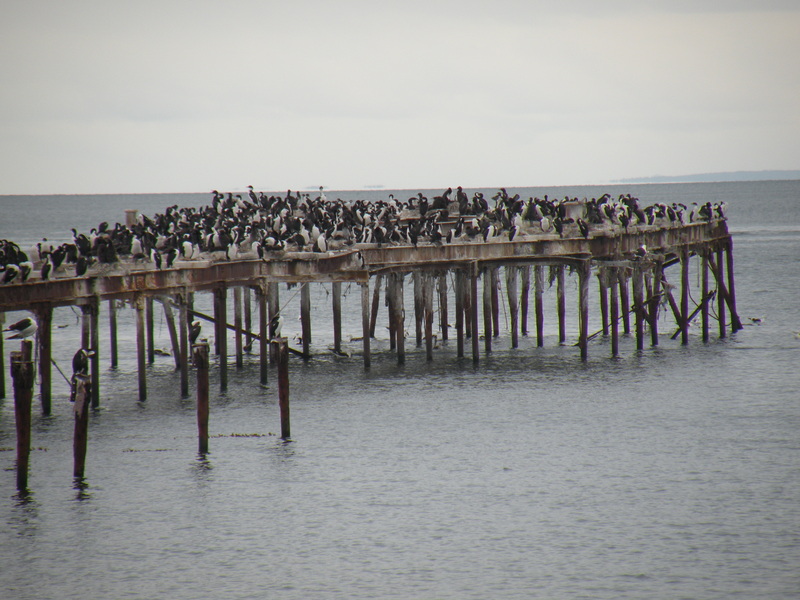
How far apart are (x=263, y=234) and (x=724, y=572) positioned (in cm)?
2303

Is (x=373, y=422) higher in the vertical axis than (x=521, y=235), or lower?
lower

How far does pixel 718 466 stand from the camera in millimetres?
27578

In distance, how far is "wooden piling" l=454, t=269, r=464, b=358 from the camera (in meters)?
41.8

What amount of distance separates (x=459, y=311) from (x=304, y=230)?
7278 millimetres

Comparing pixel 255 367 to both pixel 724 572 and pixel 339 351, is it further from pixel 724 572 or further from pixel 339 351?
pixel 724 572

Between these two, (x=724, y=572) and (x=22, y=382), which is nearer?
(x=724, y=572)

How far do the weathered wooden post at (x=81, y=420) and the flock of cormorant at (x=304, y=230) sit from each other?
220 inches

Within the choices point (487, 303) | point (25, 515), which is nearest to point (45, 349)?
point (25, 515)

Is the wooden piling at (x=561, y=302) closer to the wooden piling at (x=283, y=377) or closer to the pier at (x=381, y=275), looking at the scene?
the pier at (x=381, y=275)

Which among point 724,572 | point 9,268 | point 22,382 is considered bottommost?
point 724,572

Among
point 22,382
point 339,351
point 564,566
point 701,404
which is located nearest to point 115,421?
point 22,382

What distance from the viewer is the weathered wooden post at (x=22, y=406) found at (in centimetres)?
2331

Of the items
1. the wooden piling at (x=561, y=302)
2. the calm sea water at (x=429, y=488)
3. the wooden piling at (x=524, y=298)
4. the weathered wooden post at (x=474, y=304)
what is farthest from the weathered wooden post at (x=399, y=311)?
the wooden piling at (x=524, y=298)

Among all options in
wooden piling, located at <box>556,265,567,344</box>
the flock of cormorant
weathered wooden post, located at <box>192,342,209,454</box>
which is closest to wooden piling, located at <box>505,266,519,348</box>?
wooden piling, located at <box>556,265,567,344</box>
